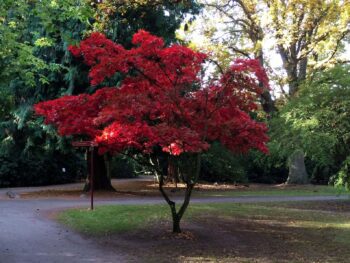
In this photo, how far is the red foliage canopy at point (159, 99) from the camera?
10.8 metres

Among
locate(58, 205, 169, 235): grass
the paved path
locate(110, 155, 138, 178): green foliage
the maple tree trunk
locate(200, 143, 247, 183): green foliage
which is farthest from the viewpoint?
locate(110, 155, 138, 178): green foliage

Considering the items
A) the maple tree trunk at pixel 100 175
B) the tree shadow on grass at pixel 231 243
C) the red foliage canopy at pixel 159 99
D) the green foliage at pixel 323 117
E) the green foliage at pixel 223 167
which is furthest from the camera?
the green foliage at pixel 223 167

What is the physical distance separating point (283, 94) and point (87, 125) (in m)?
24.0

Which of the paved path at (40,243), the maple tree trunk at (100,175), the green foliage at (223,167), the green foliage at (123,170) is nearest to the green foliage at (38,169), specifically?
the green foliage at (123,170)

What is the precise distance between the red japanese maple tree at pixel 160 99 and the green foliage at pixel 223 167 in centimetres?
2102

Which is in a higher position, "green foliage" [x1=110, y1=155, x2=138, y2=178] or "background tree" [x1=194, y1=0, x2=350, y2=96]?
"background tree" [x1=194, y1=0, x2=350, y2=96]

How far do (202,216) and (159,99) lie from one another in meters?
4.98

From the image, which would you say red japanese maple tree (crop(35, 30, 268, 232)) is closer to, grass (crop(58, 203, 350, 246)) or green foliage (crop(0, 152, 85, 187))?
grass (crop(58, 203, 350, 246))

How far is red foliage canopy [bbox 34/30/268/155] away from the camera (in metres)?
10.8

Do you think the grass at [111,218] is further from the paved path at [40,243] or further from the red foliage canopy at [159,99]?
the red foliage canopy at [159,99]

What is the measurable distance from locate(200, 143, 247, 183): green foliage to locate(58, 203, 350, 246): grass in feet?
48.1

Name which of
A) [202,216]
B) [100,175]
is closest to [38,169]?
[100,175]

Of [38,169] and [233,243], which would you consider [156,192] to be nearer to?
[38,169]

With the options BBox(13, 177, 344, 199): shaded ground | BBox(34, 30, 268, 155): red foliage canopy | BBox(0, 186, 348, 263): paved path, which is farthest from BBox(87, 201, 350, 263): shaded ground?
BBox(13, 177, 344, 199): shaded ground
